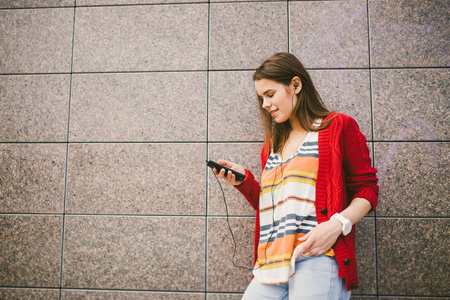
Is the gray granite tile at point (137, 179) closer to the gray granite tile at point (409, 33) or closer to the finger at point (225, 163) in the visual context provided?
the finger at point (225, 163)

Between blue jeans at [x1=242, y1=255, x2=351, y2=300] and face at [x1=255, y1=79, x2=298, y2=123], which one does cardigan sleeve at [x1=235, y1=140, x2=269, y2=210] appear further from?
blue jeans at [x1=242, y1=255, x2=351, y2=300]

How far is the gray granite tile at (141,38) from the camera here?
201cm

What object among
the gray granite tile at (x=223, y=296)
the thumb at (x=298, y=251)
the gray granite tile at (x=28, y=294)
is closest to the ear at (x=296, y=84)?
the thumb at (x=298, y=251)

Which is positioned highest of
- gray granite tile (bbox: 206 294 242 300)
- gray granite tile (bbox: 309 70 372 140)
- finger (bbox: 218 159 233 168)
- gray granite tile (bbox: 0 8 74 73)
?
gray granite tile (bbox: 0 8 74 73)

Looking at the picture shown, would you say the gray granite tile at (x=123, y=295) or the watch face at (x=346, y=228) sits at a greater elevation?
the watch face at (x=346, y=228)

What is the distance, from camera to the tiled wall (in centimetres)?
186

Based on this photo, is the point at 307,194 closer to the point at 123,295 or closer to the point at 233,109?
the point at 233,109

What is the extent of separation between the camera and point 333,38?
6.42 ft

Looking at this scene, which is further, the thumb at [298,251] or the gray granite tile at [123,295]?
the gray granite tile at [123,295]

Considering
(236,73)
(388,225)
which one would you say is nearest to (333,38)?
(236,73)

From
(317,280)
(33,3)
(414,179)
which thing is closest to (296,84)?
(317,280)

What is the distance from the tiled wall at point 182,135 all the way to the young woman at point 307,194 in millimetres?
532

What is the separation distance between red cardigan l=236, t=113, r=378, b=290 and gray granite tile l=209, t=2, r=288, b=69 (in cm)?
91

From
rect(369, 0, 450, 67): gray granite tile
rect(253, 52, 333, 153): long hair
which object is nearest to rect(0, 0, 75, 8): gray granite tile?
rect(253, 52, 333, 153): long hair
